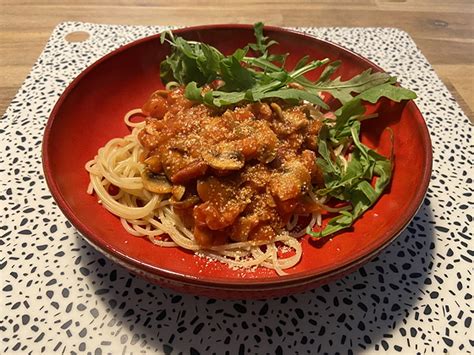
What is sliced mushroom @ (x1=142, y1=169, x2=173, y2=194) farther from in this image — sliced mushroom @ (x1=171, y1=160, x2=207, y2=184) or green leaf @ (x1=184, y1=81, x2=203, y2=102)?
green leaf @ (x1=184, y1=81, x2=203, y2=102)

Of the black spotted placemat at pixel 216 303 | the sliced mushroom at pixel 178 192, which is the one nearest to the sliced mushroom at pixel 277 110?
the sliced mushroom at pixel 178 192

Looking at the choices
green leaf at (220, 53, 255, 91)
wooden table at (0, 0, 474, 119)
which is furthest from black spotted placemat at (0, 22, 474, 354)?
wooden table at (0, 0, 474, 119)

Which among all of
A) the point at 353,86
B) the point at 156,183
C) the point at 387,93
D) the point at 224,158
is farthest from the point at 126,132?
the point at 387,93

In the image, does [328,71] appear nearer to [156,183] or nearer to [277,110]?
[277,110]

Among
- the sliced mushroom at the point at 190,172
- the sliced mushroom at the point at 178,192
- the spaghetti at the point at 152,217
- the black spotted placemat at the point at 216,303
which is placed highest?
the sliced mushroom at the point at 190,172

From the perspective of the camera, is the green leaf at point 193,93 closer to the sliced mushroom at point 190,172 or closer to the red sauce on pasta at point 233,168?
the red sauce on pasta at point 233,168

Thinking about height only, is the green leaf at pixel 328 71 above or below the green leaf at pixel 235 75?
below

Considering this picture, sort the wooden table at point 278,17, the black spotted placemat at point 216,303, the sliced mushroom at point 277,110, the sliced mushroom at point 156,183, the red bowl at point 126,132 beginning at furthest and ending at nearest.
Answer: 1. the wooden table at point 278,17
2. the sliced mushroom at point 277,110
3. the sliced mushroom at point 156,183
4. the black spotted placemat at point 216,303
5. the red bowl at point 126,132
